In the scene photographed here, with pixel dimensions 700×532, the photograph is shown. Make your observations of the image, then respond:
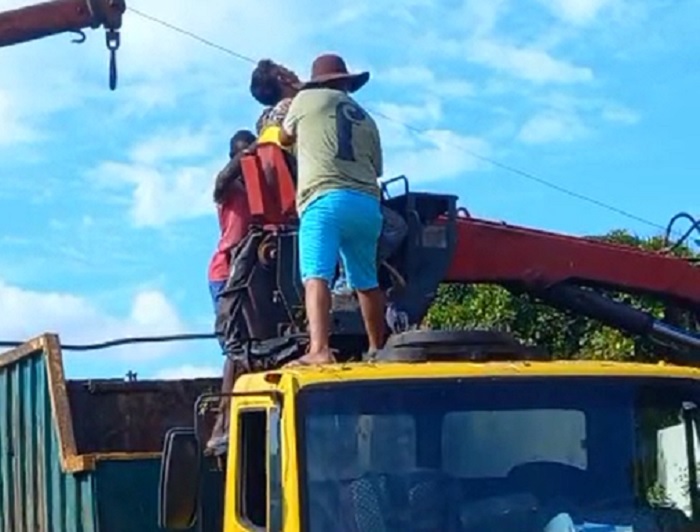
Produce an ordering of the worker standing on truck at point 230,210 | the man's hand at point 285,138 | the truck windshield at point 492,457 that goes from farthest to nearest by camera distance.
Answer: the worker standing on truck at point 230,210 → the man's hand at point 285,138 → the truck windshield at point 492,457

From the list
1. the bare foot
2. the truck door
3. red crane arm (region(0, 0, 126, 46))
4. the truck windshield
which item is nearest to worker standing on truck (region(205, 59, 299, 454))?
the bare foot

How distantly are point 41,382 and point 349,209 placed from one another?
2.17 meters

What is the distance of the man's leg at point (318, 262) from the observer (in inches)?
264

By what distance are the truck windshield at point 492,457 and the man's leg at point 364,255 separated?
3.79ft

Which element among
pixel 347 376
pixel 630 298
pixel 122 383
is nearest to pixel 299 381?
pixel 347 376

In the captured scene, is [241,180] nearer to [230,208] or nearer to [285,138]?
Answer: [230,208]

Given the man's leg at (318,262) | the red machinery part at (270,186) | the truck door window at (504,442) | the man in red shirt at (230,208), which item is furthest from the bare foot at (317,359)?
the man in red shirt at (230,208)

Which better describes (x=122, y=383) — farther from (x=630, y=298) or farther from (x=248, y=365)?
(x=630, y=298)

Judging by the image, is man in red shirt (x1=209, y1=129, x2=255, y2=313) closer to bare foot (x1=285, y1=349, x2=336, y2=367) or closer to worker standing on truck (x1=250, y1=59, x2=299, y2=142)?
Result: worker standing on truck (x1=250, y1=59, x2=299, y2=142)

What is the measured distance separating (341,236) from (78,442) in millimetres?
2197

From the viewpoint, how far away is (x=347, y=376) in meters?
5.84

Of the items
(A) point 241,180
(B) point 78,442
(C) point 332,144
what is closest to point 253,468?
(C) point 332,144

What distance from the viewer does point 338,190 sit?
23.0 ft

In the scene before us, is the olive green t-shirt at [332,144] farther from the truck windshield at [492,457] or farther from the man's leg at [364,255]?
the truck windshield at [492,457]
